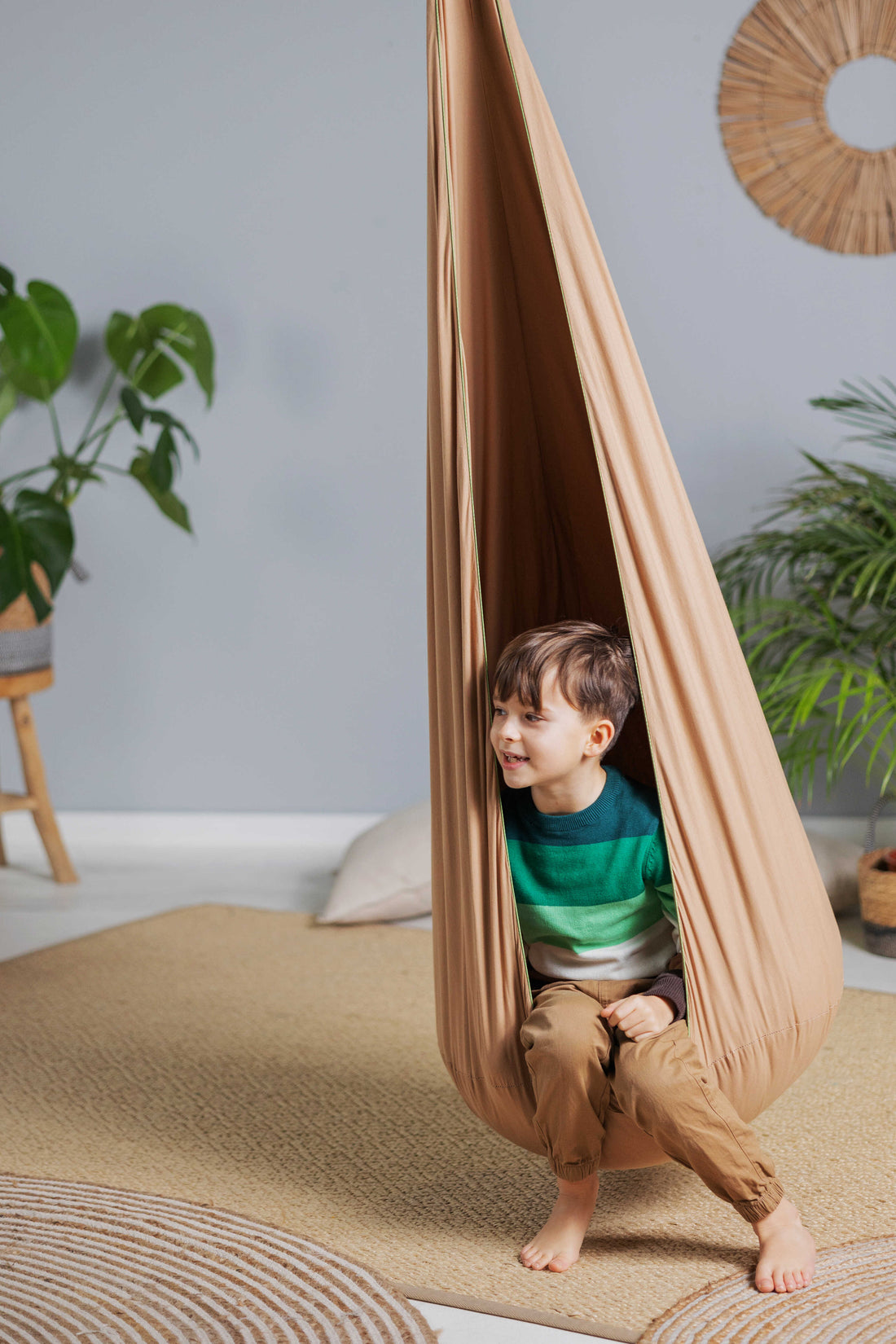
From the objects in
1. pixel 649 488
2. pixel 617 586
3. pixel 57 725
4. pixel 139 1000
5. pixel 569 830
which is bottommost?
pixel 139 1000

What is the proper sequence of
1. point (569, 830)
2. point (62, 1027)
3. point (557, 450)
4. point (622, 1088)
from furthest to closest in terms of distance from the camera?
point (62, 1027)
point (557, 450)
point (569, 830)
point (622, 1088)

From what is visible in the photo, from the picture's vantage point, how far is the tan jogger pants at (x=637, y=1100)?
3.29 feet

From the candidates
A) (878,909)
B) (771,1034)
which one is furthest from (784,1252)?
(878,909)

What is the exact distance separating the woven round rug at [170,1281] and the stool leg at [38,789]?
1.45 meters

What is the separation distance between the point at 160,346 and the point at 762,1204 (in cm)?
228

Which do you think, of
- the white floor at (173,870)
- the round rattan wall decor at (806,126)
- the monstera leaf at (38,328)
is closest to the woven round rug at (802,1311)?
the white floor at (173,870)

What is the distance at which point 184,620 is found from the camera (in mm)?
2973

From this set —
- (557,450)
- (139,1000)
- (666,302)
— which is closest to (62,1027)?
(139,1000)

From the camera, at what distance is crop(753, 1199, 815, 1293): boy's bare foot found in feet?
3.36

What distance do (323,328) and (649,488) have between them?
6.19 ft

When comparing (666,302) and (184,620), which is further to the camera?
(184,620)

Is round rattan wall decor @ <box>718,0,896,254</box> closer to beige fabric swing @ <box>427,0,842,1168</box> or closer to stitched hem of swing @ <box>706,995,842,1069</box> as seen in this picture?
beige fabric swing @ <box>427,0,842,1168</box>

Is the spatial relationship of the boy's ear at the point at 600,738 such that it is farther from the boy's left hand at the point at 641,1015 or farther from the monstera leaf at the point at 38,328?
the monstera leaf at the point at 38,328

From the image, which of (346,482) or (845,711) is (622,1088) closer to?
(845,711)
